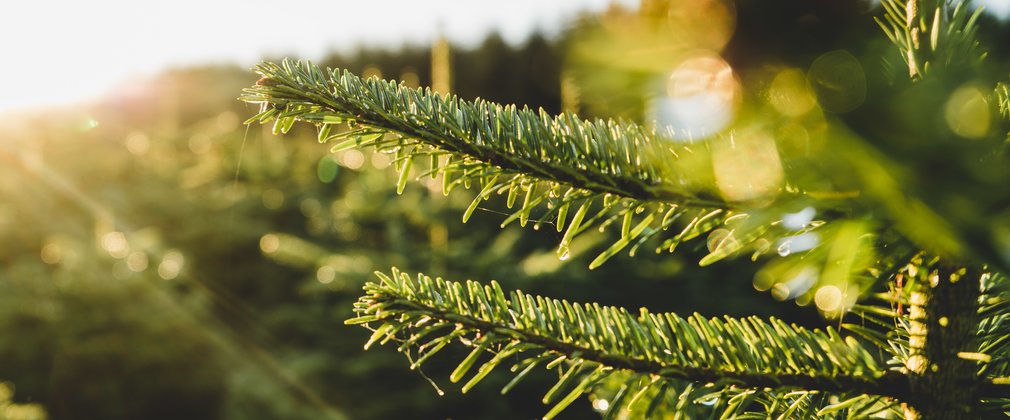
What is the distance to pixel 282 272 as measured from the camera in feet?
20.1

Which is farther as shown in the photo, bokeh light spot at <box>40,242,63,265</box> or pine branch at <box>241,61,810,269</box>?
bokeh light spot at <box>40,242,63,265</box>

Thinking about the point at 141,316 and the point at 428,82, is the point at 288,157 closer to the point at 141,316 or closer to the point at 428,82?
Answer: the point at 141,316

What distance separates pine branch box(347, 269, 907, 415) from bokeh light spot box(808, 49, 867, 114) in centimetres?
30

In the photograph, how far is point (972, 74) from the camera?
0.79 feet

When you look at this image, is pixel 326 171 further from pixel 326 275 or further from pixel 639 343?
pixel 639 343

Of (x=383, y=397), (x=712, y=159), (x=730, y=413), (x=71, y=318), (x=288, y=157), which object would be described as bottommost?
→ (x=383, y=397)

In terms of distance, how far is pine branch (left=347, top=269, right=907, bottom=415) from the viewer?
50 cm

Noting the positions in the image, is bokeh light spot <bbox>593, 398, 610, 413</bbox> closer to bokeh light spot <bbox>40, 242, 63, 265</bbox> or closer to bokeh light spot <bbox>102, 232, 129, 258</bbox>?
bokeh light spot <bbox>102, 232, 129, 258</bbox>

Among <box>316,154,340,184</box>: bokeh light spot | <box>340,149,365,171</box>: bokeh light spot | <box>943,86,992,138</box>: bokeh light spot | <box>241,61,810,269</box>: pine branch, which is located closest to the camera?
<box>943,86,992,138</box>: bokeh light spot

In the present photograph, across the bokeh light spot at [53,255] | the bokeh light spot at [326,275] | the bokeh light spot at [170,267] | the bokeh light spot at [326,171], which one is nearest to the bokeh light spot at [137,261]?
the bokeh light spot at [170,267]

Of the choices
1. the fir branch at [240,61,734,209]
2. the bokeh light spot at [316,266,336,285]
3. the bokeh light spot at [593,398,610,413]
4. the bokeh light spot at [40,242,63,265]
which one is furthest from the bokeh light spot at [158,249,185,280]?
the fir branch at [240,61,734,209]

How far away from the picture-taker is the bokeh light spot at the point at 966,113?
0.70 ft

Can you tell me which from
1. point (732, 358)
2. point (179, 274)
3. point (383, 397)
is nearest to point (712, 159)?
point (732, 358)

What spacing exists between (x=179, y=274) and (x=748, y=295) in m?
5.08
